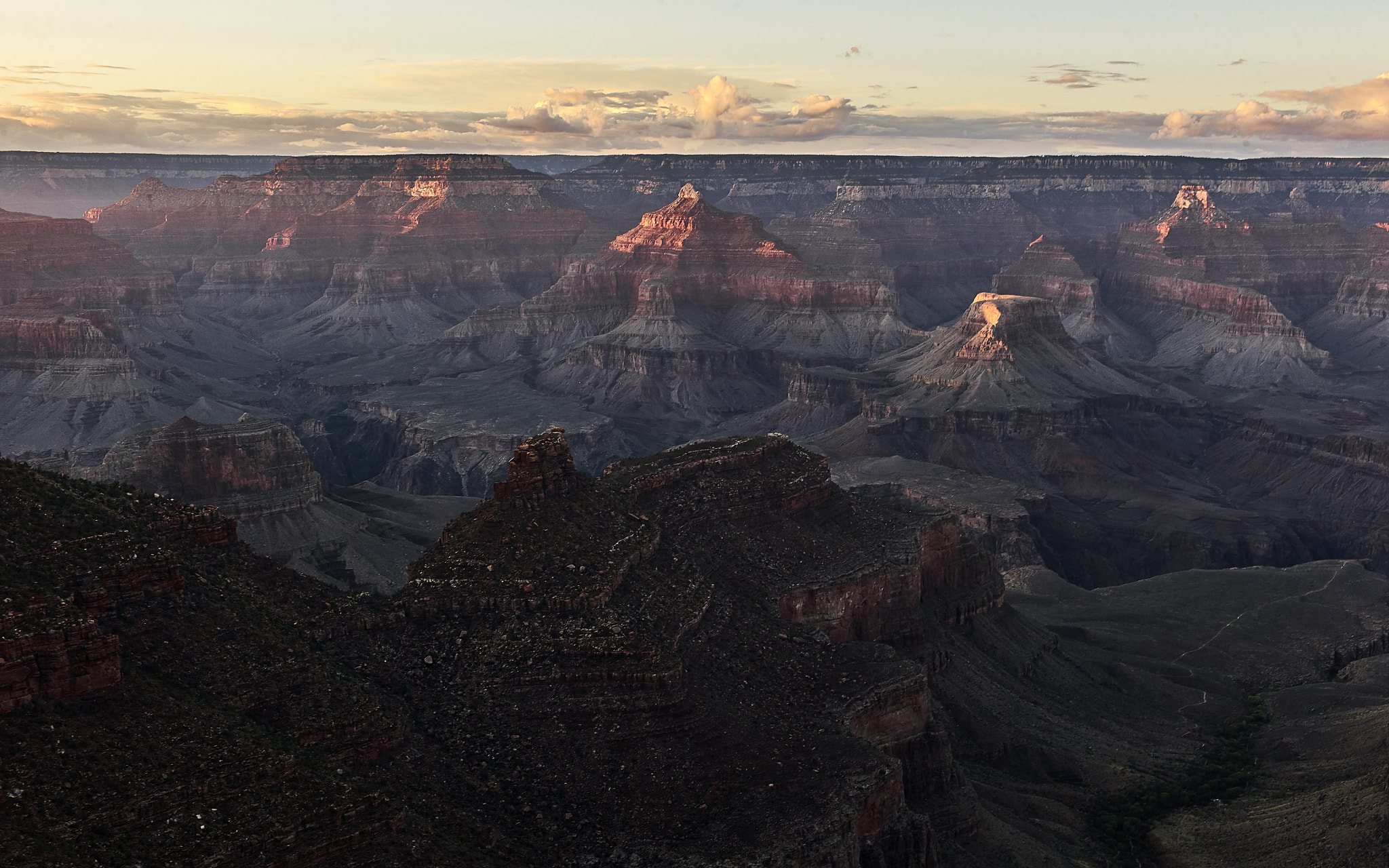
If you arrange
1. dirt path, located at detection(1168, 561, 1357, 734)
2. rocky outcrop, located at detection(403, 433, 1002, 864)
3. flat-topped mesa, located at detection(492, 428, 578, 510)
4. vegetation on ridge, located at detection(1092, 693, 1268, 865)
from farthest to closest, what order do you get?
dirt path, located at detection(1168, 561, 1357, 734) < vegetation on ridge, located at detection(1092, 693, 1268, 865) < flat-topped mesa, located at detection(492, 428, 578, 510) < rocky outcrop, located at detection(403, 433, 1002, 864)

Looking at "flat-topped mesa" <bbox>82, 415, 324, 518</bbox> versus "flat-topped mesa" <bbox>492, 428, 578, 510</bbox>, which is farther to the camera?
"flat-topped mesa" <bbox>82, 415, 324, 518</bbox>

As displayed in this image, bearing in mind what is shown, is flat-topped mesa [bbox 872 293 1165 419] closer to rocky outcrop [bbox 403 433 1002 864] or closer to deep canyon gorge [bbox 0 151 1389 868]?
deep canyon gorge [bbox 0 151 1389 868]

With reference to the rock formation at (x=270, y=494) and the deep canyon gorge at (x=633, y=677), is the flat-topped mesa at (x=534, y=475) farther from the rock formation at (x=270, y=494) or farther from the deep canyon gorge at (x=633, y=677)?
the rock formation at (x=270, y=494)

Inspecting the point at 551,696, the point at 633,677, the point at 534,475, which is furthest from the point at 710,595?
the point at 551,696

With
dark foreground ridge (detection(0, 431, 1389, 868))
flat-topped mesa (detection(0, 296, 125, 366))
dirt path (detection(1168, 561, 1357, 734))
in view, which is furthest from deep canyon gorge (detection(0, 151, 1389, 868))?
flat-topped mesa (detection(0, 296, 125, 366))

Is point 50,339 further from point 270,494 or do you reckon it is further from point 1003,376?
point 1003,376

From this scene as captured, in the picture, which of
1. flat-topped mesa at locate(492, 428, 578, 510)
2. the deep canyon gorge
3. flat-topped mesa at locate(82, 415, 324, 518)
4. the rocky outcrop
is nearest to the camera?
the deep canyon gorge

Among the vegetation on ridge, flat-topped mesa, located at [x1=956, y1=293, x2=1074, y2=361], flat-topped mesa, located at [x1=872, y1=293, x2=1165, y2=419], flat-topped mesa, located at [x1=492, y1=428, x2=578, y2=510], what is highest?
flat-topped mesa, located at [x1=492, y1=428, x2=578, y2=510]

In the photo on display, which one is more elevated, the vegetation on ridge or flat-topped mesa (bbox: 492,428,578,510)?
flat-topped mesa (bbox: 492,428,578,510)
